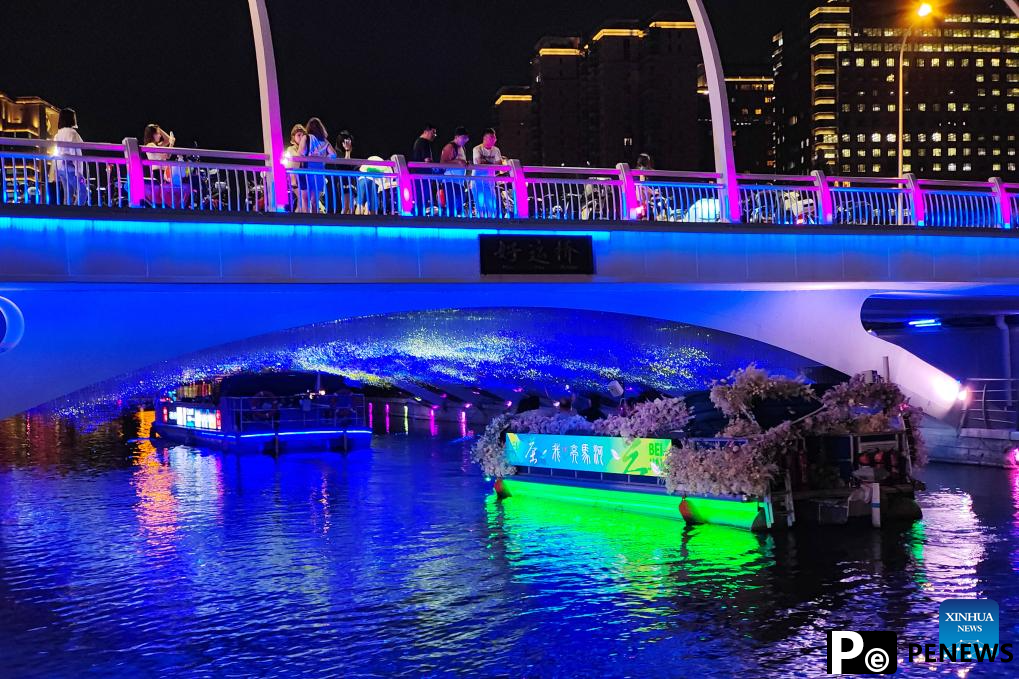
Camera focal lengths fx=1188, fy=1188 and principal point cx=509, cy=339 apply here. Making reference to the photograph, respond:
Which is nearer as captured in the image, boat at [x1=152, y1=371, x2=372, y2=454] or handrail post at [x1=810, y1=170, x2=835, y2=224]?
Answer: handrail post at [x1=810, y1=170, x2=835, y2=224]

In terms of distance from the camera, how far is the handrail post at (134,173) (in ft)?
52.5

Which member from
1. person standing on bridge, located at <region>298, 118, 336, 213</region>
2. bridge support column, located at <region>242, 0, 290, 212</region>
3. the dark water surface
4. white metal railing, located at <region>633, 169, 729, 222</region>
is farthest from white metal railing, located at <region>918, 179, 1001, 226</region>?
bridge support column, located at <region>242, 0, 290, 212</region>

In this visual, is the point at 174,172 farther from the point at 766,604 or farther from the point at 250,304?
the point at 766,604

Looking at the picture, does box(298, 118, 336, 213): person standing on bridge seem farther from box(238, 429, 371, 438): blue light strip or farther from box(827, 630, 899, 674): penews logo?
box(238, 429, 371, 438): blue light strip

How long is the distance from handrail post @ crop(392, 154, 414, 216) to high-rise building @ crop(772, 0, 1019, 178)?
60.3m

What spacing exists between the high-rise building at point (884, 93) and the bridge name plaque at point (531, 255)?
58.9 meters

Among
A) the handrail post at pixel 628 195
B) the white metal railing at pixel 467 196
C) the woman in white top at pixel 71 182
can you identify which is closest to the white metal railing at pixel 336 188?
the white metal railing at pixel 467 196

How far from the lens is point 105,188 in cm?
1644

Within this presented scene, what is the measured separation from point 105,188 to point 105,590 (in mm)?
6325

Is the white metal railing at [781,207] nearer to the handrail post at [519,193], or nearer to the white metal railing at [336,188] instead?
the handrail post at [519,193]

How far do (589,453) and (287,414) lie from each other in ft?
55.6

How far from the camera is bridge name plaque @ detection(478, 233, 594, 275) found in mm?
18656

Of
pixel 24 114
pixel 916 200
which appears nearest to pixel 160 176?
pixel 916 200

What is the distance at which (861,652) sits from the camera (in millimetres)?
9086
